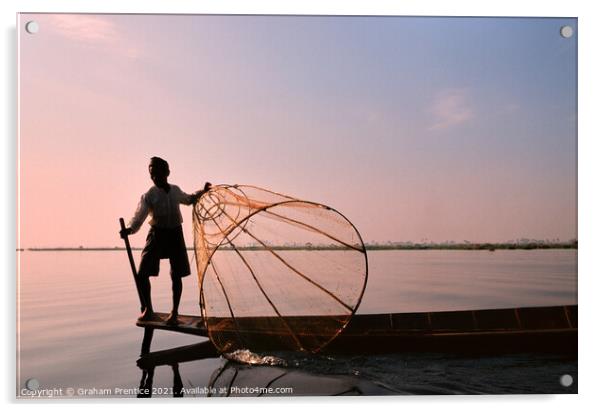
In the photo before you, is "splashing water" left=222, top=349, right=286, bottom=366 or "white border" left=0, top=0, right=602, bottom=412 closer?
"white border" left=0, top=0, right=602, bottom=412

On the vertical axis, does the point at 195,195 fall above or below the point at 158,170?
below

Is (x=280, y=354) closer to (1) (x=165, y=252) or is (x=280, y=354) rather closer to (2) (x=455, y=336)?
(1) (x=165, y=252)

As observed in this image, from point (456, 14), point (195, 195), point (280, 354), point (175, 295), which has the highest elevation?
point (456, 14)

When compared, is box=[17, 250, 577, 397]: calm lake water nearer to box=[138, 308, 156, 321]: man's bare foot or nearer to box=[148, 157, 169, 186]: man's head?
box=[138, 308, 156, 321]: man's bare foot

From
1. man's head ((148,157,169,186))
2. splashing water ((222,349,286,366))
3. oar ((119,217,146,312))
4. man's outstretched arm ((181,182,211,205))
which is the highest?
man's head ((148,157,169,186))

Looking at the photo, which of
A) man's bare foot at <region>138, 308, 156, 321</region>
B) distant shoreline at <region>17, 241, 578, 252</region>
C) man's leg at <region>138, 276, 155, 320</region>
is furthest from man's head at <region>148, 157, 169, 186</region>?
man's bare foot at <region>138, 308, 156, 321</region>

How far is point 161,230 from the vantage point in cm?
263

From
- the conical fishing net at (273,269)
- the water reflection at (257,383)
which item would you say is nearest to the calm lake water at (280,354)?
the water reflection at (257,383)

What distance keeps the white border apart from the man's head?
697 mm

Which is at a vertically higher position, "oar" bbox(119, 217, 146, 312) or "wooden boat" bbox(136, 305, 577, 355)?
"oar" bbox(119, 217, 146, 312)

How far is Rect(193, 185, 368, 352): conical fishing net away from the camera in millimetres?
2598

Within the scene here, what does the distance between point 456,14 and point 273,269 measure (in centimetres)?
167

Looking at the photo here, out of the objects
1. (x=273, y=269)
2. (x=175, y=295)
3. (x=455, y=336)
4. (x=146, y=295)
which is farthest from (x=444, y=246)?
(x=146, y=295)

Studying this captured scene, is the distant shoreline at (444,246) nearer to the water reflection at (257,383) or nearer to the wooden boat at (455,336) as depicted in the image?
the wooden boat at (455,336)
